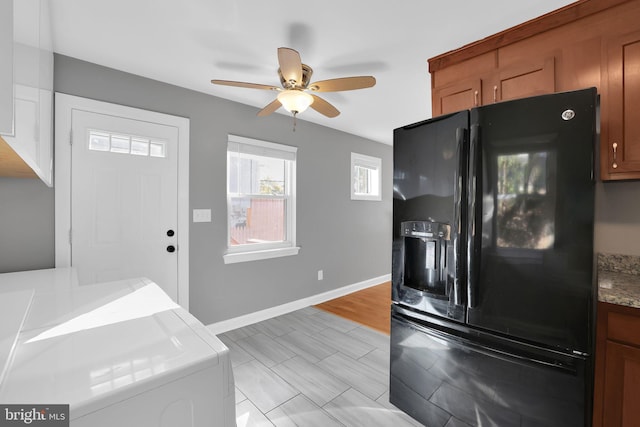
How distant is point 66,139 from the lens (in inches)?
84.0

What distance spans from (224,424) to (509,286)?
1.32m

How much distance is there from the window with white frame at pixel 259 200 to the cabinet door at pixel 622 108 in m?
2.78

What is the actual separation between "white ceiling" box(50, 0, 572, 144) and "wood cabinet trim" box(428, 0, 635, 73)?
4cm

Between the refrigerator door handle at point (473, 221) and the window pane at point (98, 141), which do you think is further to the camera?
the window pane at point (98, 141)

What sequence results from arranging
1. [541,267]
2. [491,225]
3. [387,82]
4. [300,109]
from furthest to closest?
1. [387,82]
2. [300,109]
3. [491,225]
4. [541,267]

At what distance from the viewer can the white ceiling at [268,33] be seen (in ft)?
5.35

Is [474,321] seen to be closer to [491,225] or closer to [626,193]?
[491,225]

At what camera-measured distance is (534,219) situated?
1.29 meters

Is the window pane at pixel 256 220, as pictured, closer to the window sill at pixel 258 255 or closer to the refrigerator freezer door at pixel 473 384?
the window sill at pixel 258 255

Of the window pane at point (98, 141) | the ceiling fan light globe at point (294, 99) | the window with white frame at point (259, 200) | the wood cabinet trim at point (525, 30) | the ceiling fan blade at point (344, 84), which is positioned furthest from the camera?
the window with white frame at point (259, 200)

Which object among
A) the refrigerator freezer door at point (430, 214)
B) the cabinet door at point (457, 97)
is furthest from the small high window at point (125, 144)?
the cabinet door at point (457, 97)

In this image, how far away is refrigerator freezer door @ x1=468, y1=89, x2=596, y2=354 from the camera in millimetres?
1193

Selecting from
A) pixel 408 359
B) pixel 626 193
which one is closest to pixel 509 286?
pixel 408 359

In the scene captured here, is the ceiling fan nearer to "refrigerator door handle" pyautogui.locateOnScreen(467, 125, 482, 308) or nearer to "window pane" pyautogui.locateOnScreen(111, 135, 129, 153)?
"refrigerator door handle" pyautogui.locateOnScreen(467, 125, 482, 308)
